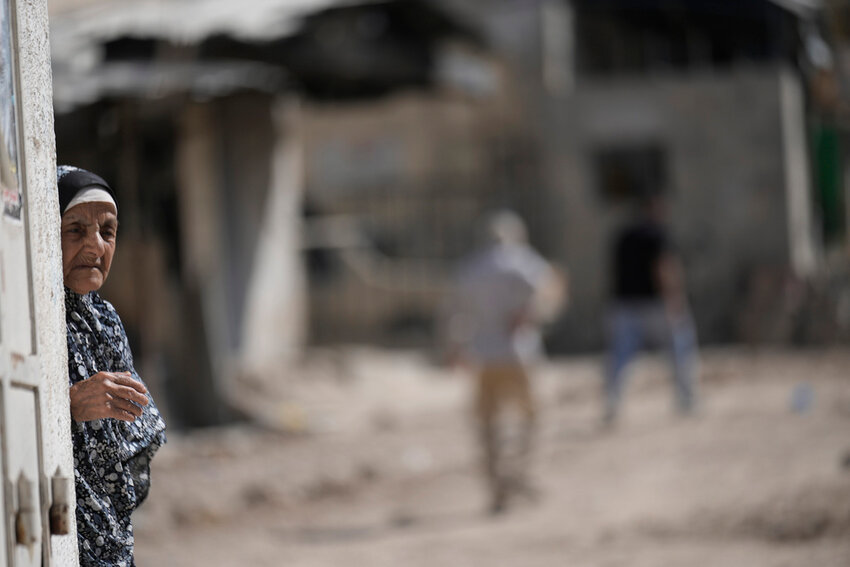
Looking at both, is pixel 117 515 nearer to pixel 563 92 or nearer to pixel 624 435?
pixel 624 435

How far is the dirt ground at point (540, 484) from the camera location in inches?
269

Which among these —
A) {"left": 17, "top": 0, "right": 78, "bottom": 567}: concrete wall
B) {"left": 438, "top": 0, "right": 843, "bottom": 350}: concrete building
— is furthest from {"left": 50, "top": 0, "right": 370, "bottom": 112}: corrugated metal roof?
{"left": 438, "top": 0, "right": 843, "bottom": 350}: concrete building

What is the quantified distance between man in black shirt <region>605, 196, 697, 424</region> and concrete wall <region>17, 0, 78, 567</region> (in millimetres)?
8520

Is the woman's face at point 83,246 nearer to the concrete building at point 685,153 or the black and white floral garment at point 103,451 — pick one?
the black and white floral garment at point 103,451

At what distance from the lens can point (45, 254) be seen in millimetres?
2838

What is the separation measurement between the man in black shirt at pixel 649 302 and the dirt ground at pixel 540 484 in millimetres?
536

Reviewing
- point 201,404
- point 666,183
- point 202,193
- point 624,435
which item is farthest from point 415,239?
point 624,435

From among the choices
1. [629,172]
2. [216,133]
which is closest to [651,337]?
[216,133]

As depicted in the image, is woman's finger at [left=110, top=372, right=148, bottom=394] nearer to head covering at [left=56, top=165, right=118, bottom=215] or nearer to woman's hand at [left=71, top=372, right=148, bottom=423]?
woman's hand at [left=71, top=372, right=148, bottom=423]

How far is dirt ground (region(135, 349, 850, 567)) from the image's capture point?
6.84m

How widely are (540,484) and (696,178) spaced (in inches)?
442

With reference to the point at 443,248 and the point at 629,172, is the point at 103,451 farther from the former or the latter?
the point at 443,248

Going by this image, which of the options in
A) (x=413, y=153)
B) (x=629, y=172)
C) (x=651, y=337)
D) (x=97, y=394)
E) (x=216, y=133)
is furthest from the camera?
(x=413, y=153)

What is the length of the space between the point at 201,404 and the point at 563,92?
34.5 feet
